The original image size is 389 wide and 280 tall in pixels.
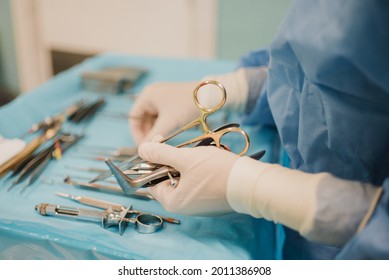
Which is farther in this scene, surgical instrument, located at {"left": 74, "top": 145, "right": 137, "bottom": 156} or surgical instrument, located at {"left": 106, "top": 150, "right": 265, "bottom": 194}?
surgical instrument, located at {"left": 74, "top": 145, "right": 137, "bottom": 156}

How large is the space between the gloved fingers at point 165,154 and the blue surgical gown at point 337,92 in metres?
0.22

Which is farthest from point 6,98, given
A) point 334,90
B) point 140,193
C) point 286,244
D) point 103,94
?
point 334,90

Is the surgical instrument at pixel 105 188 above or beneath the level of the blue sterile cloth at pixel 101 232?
above

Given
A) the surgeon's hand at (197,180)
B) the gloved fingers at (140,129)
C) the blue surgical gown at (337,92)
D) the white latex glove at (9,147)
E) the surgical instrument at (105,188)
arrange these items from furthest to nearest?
the gloved fingers at (140,129)
the white latex glove at (9,147)
the surgical instrument at (105,188)
the surgeon's hand at (197,180)
the blue surgical gown at (337,92)

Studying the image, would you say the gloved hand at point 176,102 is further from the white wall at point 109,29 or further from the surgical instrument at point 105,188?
the white wall at point 109,29

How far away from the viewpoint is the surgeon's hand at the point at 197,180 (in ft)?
2.18

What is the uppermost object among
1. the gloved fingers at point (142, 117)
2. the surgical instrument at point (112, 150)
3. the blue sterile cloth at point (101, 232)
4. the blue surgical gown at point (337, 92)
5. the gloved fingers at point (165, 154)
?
the blue surgical gown at point (337, 92)

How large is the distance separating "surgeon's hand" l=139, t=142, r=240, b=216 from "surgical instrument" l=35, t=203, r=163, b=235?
43 mm

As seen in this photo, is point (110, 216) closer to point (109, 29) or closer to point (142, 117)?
point (142, 117)

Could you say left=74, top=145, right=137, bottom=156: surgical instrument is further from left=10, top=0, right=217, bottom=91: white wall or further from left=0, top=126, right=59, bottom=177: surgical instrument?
left=10, top=0, right=217, bottom=91: white wall

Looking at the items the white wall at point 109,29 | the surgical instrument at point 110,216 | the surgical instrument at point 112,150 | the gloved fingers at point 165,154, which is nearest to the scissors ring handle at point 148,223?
the surgical instrument at point 110,216

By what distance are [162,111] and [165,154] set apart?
320 millimetres

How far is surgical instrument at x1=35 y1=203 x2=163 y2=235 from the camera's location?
695 mm

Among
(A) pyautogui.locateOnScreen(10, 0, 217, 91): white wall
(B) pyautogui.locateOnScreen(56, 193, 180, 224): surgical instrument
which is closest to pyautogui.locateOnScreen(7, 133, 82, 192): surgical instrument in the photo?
(B) pyautogui.locateOnScreen(56, 193, 180, 224): surgical instrument
